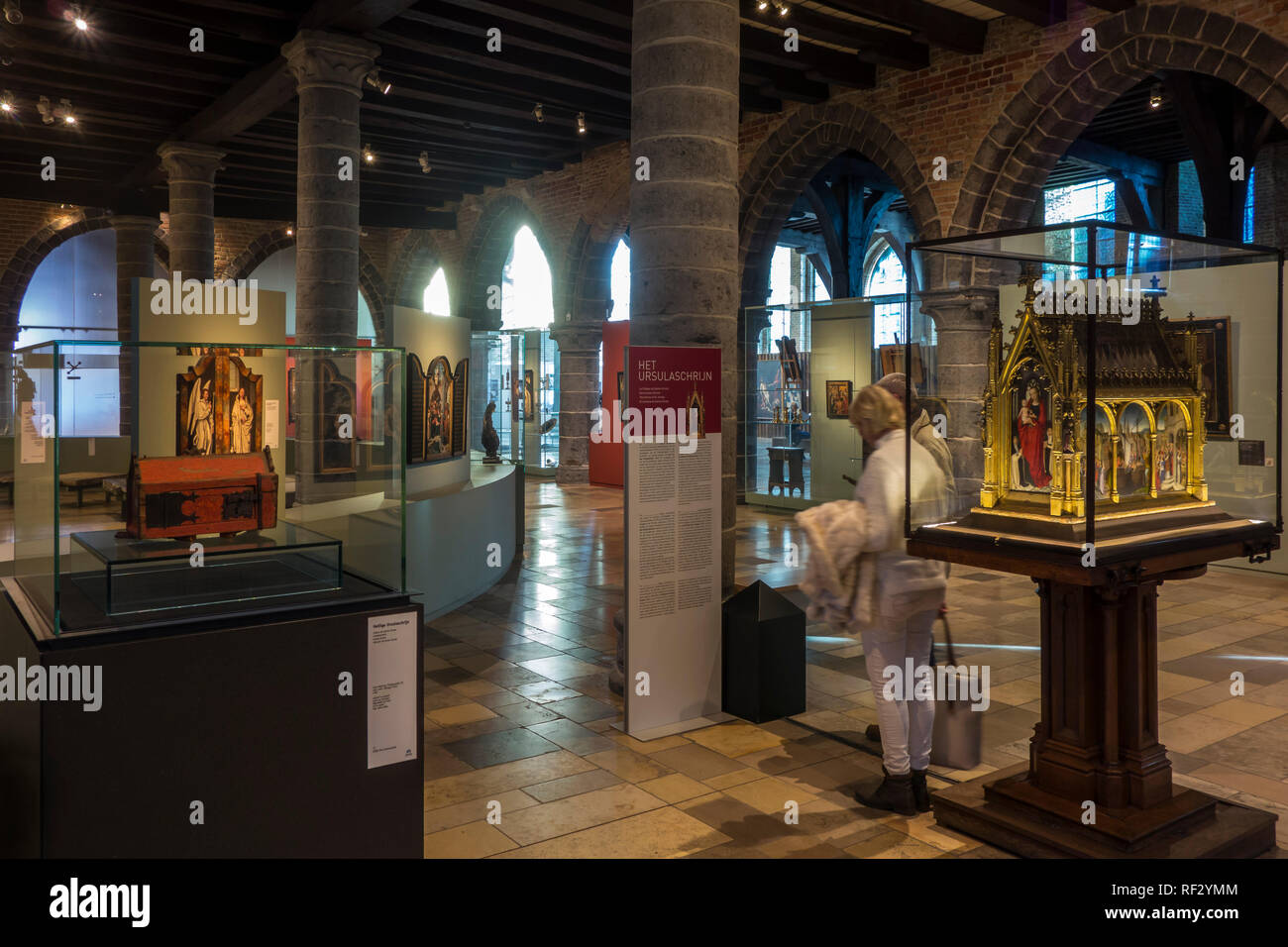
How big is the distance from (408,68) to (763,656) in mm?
8645

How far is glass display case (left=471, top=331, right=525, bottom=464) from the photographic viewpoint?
9391mm

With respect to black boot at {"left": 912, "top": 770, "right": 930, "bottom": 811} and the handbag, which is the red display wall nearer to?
the handbag

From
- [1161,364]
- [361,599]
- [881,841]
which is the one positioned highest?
[1161,364]

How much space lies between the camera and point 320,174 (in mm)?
9578

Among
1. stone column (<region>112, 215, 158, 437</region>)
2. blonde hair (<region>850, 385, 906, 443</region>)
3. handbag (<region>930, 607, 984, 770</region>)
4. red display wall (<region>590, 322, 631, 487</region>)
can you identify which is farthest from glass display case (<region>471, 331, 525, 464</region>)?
stone column (<region>112, 215, 158, 437</region>)

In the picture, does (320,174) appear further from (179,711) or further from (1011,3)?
(179,711)

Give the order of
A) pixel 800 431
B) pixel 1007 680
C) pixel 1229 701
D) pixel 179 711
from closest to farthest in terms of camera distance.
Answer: pixel 179 711
pixel 1229 701
pixel 1007 680
pixel 800 431

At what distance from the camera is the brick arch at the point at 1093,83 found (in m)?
8.55

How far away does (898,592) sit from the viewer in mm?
3965

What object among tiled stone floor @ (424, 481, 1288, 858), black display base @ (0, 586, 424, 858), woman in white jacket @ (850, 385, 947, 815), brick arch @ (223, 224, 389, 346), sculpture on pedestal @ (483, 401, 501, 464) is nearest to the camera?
black display base @ (0, 586, 424, 858)

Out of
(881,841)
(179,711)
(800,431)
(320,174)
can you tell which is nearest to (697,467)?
(881,841)

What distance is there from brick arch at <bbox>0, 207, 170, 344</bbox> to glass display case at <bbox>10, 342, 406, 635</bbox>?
18.4 meters
